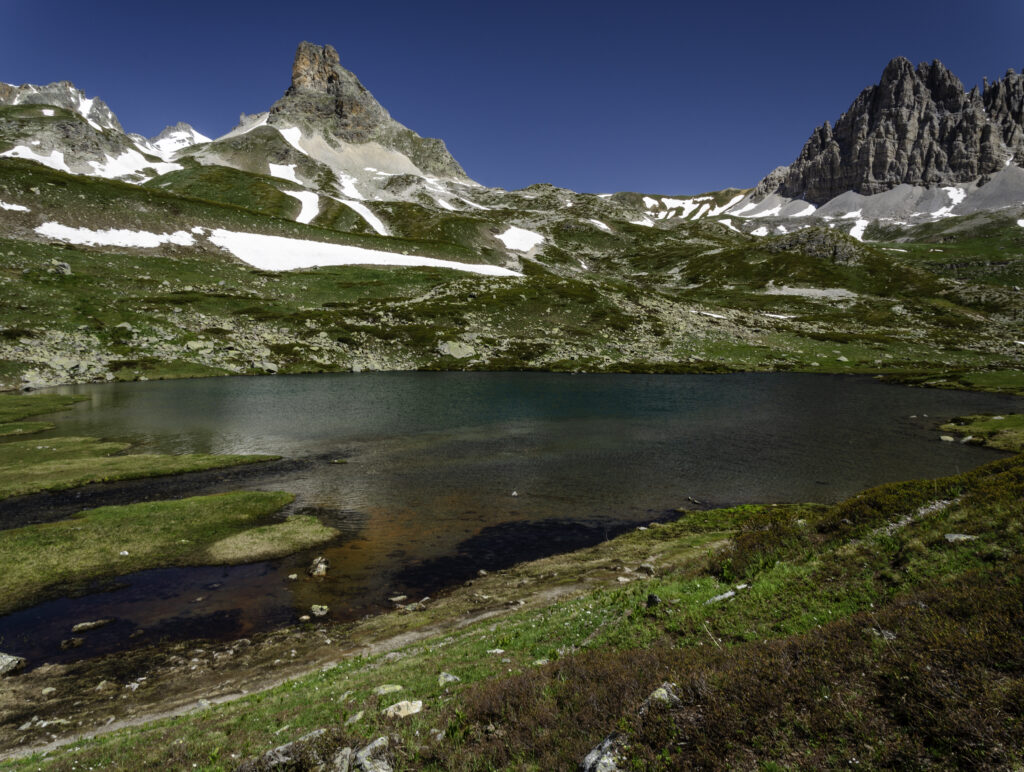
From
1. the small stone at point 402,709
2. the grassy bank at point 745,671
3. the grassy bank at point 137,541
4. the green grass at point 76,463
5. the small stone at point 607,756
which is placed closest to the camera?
the grassy bank at point 745,671

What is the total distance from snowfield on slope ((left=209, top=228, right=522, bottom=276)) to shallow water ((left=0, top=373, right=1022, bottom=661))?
3705 inches

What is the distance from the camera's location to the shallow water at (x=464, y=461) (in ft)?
82.7

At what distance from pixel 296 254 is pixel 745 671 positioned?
20149 cm

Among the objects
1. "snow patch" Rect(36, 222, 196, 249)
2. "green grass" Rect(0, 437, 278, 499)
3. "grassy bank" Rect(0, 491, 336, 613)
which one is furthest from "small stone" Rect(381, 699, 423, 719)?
"snow patch" Rect(36, 222, 196, 249)

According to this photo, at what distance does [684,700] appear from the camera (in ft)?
27.8

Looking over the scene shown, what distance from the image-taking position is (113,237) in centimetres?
15888

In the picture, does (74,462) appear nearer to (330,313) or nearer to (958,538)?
(958,538)

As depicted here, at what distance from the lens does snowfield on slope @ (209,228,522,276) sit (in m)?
174

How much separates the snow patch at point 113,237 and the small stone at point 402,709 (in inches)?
7664

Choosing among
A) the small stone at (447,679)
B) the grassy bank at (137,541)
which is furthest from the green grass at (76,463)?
the small stone at (447,679)

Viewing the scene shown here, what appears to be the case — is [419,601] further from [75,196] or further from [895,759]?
[75,196]

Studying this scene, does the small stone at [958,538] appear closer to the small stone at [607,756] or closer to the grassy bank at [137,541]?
the small stone at [607,756]

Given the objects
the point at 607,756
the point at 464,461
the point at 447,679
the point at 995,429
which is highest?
the point at 607,756

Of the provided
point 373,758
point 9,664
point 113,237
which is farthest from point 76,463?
point 113,237
